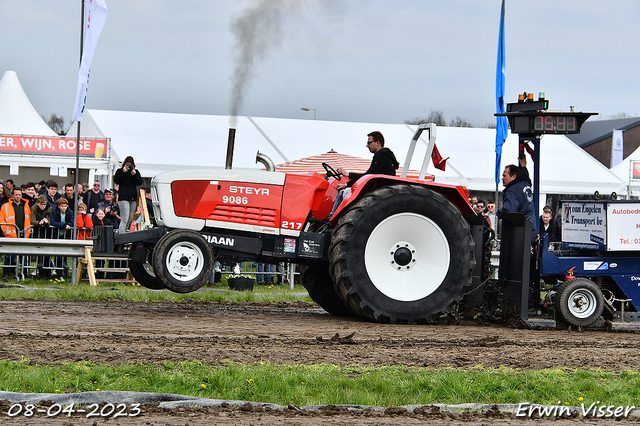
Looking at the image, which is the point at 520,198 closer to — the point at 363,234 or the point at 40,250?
the point at 363,234

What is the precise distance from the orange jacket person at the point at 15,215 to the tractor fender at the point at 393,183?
308 inches

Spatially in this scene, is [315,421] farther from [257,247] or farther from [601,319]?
[601,319]

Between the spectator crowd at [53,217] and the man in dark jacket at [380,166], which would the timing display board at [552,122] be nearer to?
the man in dark jacket at [380,166]

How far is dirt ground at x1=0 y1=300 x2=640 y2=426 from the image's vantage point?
4.64m

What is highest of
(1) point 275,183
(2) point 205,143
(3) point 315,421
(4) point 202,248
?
(2) point 205,143

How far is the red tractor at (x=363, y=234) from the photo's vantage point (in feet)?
28.3

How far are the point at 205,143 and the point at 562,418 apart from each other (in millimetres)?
19733

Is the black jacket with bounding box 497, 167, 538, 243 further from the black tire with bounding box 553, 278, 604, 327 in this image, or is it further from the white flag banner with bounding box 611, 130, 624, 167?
the white flag banner with bounding box 611, 130, 624, 167

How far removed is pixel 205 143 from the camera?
23594 mm

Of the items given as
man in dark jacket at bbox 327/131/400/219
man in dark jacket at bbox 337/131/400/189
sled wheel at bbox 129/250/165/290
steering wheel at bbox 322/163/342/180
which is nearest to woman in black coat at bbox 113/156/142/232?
sled wheel at bbox 129/250/165/290

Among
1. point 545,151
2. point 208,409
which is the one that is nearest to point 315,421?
point 208,409

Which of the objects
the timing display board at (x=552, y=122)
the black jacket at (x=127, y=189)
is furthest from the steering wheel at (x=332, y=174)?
the black jacket at (x=127, y=189)

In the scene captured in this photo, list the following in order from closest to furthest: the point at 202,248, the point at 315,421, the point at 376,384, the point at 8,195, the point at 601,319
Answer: the point at 315,421 < the point at 376,384 < the point at 202,248 < the point at 601,319 < the point at 8,195

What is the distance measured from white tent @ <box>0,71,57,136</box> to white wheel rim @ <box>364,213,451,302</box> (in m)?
20.3
